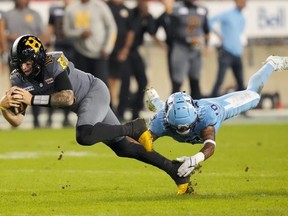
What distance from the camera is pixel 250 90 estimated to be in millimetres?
9461

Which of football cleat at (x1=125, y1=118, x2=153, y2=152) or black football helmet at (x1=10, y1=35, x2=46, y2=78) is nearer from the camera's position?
black football helmet at (x1=10, y1=35, x2=46, y2=78)

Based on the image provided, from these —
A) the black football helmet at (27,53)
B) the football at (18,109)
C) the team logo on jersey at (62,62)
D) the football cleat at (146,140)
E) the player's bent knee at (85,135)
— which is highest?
the black football helmet at (27,53)

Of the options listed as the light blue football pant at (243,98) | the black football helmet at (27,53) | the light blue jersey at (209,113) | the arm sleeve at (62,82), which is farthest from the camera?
the light blue football pant at (243,98)

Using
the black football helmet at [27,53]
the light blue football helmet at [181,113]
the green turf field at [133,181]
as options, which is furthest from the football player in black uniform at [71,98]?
the green turf field at [133,181]

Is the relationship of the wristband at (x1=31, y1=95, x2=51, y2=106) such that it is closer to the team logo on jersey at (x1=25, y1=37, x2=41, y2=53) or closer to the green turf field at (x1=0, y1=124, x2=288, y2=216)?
the team logo on jersey at (x1=25, y1=37, x2=41, y2=53)

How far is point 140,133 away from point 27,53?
3.47ft

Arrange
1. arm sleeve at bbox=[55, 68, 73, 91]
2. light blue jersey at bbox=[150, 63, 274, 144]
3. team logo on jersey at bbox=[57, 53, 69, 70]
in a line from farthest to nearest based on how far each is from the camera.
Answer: light blue jersey at bbox=[150, 63, 274, 144] → team logo on jersey at bbox=[57, 53, 69, 70] → arm sleeve at bbox=[55, 68, 73, 91]

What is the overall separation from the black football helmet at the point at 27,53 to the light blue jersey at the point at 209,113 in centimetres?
113

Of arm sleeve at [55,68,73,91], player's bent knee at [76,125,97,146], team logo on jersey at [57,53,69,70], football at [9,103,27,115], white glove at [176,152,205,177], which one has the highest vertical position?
team logo on jersey at [57,53,69,70]

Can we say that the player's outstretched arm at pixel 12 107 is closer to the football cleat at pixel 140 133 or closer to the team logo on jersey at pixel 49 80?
the team logo on jersey at pixel 49 80

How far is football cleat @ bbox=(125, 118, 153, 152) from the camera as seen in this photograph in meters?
8.29

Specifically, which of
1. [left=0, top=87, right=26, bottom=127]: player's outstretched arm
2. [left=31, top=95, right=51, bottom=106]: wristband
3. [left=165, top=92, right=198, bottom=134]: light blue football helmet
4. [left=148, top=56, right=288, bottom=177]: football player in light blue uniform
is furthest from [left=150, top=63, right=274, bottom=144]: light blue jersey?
[left=0, top=87, right=26, bottom=127]: player's outstretched arm

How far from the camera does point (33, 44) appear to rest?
8.12m

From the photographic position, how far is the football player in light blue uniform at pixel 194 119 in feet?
26.9
